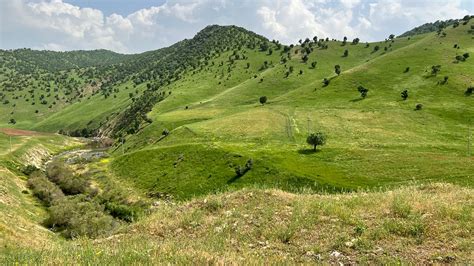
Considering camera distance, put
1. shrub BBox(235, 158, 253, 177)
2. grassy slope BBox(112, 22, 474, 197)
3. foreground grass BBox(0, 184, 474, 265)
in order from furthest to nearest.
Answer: shrub BBox(235, 158, 253, 177)
grassy slope BBox(112, 22, 474, 197)
foreground grass BBox(0, 184, 474, 265)

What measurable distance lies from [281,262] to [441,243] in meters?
6.90

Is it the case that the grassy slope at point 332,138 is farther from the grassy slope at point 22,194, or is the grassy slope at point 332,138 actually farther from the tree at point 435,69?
the grassy slope at point 22,194

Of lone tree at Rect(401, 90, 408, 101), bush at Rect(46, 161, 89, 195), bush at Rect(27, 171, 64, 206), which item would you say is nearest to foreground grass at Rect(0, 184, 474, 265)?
bush at Rect(27, 171, 64, 206)

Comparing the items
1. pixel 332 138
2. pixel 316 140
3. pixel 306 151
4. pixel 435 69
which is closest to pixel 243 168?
pixel 306 151

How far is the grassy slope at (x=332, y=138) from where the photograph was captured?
8494cm

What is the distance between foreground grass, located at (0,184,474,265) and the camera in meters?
12.1

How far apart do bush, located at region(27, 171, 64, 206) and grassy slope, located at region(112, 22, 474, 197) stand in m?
21.0

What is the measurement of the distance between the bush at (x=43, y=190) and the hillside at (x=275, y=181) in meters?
0.45

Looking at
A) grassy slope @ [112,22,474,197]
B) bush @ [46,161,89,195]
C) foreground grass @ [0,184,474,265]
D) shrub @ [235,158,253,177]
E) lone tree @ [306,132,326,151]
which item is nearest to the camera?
foreground grass @ [0,184,474,265]

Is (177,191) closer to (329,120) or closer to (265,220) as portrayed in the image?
(329,120)

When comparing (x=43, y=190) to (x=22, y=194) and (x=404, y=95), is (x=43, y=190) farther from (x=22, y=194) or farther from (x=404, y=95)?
(x=404, y=95)

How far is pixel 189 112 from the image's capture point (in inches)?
6993

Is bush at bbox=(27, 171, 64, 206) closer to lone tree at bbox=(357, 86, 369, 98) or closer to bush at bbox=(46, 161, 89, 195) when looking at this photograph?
bush at bbox=(46, 161, 89, 195)

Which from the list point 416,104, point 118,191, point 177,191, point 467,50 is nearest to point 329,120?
point 416,104
